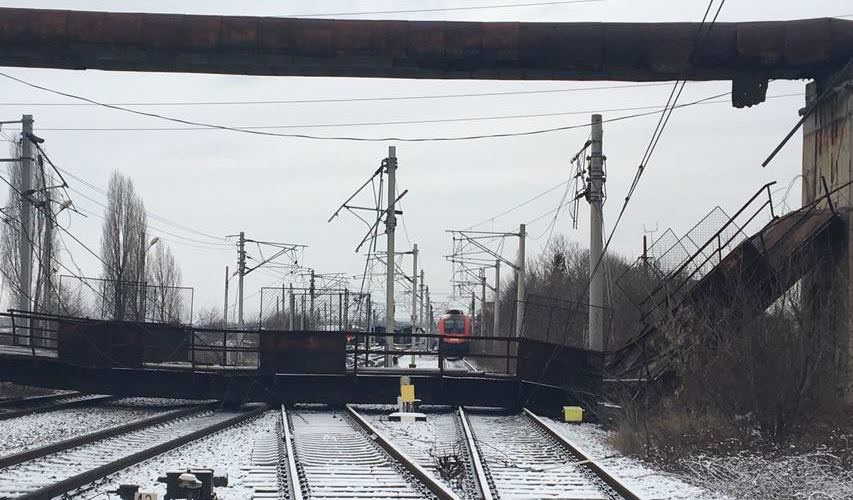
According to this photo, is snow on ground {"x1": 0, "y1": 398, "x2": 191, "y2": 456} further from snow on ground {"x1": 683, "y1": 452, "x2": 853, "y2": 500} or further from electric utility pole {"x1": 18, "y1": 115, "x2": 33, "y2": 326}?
snow on ground {"x1": 683, "y1": 452, "x2": 853, "y2": 500}

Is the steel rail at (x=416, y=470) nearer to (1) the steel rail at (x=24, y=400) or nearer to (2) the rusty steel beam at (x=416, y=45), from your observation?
(2) the rusty steel beam at (x=416, y=45)

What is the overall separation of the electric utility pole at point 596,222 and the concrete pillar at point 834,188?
6933mm

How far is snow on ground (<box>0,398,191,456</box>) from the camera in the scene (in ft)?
53.1

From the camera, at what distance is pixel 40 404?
2447cm

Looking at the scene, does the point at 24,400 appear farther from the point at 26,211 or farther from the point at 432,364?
the point at 432,364

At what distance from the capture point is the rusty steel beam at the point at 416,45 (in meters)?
18.4

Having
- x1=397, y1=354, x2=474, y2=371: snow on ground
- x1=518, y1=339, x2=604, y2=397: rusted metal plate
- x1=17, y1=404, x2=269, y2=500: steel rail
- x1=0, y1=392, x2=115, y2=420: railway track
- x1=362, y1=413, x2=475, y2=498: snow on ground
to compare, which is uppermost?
x1=518, y1=339, x2=604, y2=397: rusted metal plate

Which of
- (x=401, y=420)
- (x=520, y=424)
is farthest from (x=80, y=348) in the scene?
(x=520, y=424)

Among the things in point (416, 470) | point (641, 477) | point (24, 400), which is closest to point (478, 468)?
point (416, 470)

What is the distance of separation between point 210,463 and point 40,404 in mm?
12947

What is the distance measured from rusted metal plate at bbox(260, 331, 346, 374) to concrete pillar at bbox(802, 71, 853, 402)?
36.1ft

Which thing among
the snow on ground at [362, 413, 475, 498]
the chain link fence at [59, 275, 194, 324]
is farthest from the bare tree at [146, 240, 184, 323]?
the snow on ground at [362, 413, 475, 498]

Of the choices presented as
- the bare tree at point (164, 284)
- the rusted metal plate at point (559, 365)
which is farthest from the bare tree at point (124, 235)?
the rusted metal plate at point (559, 365)

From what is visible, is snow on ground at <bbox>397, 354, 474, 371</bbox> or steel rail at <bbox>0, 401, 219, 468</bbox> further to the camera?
snow on ground at <bbox>397, 354, 474, 371</bbox>
